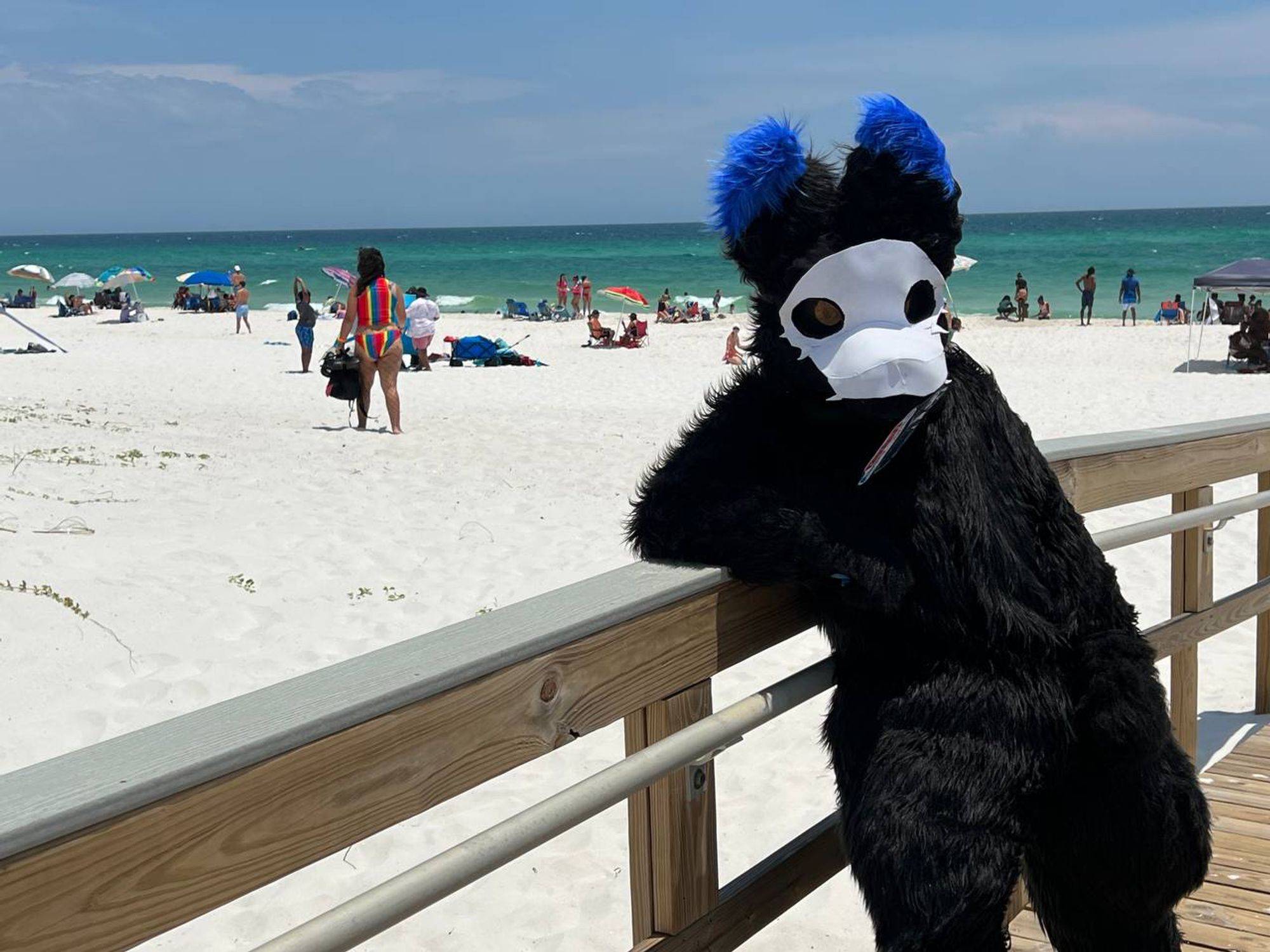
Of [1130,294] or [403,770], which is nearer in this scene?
[403,770]

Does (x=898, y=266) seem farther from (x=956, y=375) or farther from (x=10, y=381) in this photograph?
(x=10, y=381)

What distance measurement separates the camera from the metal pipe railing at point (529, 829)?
3.88 feet

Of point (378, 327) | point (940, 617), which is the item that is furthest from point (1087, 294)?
point (940, 617)

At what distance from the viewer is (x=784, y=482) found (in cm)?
187

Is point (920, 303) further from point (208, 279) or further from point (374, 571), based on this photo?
point (208, 279)

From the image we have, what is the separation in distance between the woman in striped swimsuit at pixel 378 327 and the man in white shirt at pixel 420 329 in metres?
7.30

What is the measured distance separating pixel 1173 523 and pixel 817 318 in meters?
1.46

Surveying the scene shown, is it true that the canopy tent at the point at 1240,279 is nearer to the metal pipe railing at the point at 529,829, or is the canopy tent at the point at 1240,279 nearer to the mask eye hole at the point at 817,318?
the mask eye hole at the point at 817,318

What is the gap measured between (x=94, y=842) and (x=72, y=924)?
0.07 meters

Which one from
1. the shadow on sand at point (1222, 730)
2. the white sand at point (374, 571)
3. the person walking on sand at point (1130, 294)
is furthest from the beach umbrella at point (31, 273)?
the shadow on sand at point (1222, 730)

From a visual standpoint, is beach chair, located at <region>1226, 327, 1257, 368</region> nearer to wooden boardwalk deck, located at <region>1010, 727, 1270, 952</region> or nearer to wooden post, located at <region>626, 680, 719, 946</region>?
wooden boardwalk deck, located at <region>1010, 727, 1270, 952</region>

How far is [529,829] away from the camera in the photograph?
1.42 metres

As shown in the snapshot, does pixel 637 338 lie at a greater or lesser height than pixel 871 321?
lesser

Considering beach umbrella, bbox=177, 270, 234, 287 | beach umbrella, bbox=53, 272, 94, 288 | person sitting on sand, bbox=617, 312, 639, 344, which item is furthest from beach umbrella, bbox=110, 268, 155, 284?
person sitting on sand, bbox=617, 312, 639, 344
